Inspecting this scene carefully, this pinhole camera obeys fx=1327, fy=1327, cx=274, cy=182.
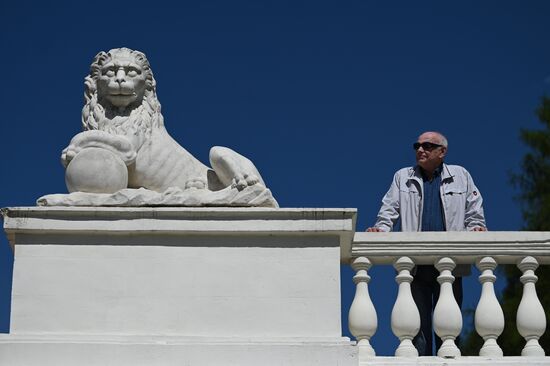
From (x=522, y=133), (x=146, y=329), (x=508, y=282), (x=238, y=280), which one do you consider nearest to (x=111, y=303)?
(x=146, y=329)

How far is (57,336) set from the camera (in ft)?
36.3

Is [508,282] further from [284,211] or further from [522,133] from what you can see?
[284,211]

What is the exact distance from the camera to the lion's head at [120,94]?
12523mm

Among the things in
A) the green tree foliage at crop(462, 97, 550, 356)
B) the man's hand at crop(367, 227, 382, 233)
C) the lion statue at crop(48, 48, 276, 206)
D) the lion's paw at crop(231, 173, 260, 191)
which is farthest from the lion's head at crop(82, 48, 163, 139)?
the green tree foliage at crop(462, 97, 550, 356)

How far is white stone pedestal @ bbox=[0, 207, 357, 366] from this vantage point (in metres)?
10.9

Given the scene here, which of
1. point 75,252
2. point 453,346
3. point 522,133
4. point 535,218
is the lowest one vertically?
point 453,346

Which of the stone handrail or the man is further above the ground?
the man

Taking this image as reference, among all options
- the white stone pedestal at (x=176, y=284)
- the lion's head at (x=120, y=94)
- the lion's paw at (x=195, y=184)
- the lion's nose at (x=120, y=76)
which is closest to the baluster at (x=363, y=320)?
the white stone pedestal at (x=176, y=284)

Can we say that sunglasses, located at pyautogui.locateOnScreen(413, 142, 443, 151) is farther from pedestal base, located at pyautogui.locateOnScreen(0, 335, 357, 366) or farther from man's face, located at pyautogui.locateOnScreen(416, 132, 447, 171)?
pedestal base, located at pyautogui.locateOnScreen(0, 335, 357, 366)

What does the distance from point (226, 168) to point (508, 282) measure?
51.7ft

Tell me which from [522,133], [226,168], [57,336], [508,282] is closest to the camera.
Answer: [57,336]

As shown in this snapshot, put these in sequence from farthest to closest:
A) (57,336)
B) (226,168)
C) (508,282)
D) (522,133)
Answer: (522,133) < (508,282) < (226,168) < (57,336)

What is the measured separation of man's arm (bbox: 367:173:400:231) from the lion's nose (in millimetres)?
2791

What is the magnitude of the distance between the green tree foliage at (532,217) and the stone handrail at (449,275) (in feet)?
35.6
